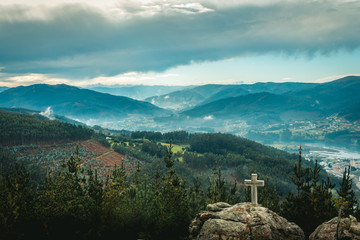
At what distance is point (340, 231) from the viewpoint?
16.3 m

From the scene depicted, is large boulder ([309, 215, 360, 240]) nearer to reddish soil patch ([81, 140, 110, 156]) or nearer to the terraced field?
the terraced field

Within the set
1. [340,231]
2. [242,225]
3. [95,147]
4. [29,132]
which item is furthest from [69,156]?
[340,231]

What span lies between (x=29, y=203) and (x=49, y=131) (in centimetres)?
17691

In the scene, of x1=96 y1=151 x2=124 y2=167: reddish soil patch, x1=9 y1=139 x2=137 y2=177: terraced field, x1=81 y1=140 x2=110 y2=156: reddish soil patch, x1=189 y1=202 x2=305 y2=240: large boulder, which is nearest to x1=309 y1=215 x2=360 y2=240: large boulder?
x1=189 y1=202 x2=305 y2=240: large boulder

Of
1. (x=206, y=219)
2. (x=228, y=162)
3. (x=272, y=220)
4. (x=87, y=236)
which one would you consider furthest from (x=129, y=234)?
(x=228, y=162)

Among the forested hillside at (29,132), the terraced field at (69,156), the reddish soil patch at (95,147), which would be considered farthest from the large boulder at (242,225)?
the forested hillside at (29,132)

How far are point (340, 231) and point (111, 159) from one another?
16728 centimetres

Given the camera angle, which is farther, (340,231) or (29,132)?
(29,132)

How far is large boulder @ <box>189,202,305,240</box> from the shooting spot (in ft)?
55.7

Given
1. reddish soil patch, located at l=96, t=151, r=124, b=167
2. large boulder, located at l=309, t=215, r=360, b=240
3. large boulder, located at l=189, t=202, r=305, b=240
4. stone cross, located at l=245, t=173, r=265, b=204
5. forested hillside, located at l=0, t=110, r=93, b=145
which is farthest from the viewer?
forested hillside, located at l=0, t=110, r=93, b=145

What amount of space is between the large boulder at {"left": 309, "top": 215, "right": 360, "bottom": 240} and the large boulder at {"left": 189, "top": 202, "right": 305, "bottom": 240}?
158 cm

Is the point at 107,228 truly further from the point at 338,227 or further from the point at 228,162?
the point at 228,162

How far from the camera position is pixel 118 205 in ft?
81.9

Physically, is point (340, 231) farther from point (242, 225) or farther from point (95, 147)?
point (95, 147)
